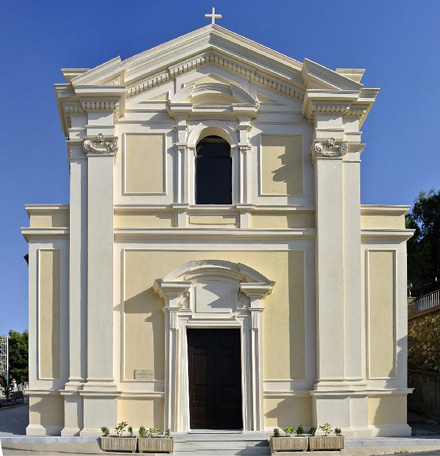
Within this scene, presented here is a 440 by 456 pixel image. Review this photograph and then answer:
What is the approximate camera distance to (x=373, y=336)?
16.0m

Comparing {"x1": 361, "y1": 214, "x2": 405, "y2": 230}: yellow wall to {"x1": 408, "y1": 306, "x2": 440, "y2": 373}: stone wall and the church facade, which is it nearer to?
the church facade

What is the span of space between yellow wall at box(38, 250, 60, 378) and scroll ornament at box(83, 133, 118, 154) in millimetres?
2497

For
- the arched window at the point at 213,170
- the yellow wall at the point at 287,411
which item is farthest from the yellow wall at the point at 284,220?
the yellow wall at the point at 287,411

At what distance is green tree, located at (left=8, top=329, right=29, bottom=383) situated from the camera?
6050 cm

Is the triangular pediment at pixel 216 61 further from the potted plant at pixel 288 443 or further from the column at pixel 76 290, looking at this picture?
the potted plant at pixel 288 443

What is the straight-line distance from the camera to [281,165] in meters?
16.5

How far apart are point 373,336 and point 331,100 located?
5598 mm

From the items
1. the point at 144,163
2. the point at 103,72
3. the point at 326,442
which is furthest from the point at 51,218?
the point at 326,442

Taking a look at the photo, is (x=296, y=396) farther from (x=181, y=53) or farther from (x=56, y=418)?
(x=181, y=53)

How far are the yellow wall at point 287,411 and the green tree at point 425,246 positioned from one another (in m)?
24.3

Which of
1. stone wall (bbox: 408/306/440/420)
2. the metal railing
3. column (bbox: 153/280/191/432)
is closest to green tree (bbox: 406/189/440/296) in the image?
the metal railing

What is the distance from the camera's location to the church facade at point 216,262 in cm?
1554

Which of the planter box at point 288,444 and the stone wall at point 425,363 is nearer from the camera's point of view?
the planter box at point 288,444

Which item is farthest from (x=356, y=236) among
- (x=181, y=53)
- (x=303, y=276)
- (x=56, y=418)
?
(x=56, y=418)
